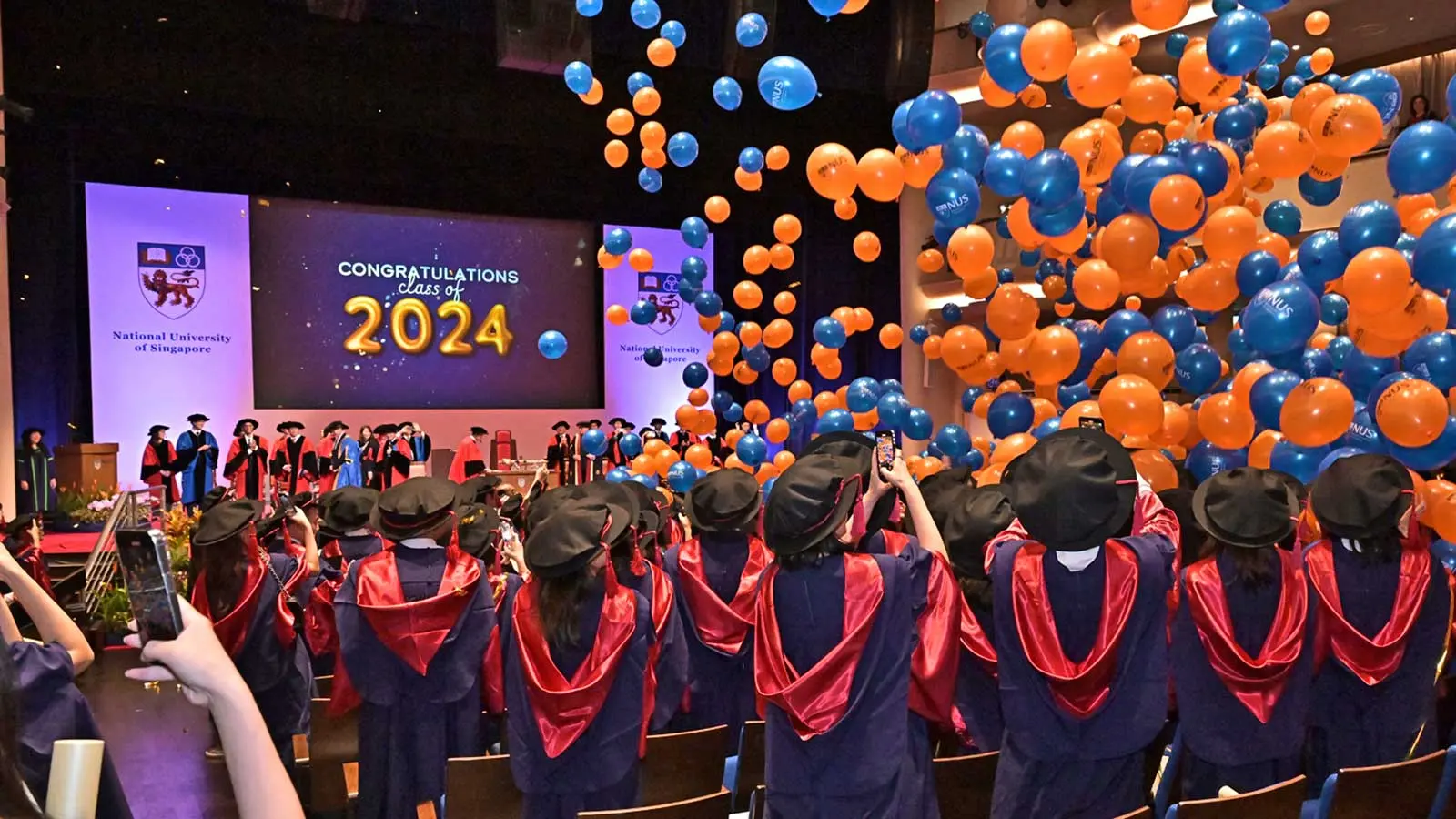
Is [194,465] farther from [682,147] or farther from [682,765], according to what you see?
[682,765]

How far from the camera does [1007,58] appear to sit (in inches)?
210

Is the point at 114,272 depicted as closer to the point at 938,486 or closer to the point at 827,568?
the point at 938,486

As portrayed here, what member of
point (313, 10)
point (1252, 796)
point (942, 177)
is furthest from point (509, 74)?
point (1252, 796)

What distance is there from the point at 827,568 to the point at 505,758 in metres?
1.09

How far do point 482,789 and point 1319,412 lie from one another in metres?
3.17

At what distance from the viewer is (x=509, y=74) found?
40.4 feet

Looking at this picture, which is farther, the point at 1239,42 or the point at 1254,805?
the point at 1239,42

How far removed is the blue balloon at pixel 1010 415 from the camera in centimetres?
590

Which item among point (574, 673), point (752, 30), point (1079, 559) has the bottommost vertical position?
point (574, 673)

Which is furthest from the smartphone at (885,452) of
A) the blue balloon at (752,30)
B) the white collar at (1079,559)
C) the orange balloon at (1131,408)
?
the blue balloon at (752,30)

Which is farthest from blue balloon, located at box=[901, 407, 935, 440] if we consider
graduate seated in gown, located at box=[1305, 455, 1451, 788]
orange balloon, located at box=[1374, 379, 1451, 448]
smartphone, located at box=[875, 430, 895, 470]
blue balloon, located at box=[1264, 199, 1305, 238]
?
smartphone, located at box=[875, 430, 895, 470]

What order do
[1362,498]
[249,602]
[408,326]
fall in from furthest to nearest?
1. [408,326]
2. [249,602]
3. [1362,498]

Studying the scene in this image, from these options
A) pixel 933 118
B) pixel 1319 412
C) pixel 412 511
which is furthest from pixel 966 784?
pixel 933 118

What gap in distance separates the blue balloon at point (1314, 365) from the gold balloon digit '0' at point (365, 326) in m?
12.0
